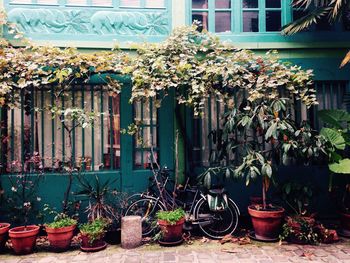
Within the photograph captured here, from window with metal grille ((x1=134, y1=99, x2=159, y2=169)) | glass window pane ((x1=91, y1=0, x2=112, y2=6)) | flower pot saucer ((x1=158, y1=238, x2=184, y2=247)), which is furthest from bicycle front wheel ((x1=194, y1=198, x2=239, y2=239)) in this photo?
glass window pane ((x1=91, y1=0, x2=112, y2=6))

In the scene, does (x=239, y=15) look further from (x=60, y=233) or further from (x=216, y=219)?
(x=60, y=233)

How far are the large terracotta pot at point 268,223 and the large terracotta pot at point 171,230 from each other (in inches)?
61.5

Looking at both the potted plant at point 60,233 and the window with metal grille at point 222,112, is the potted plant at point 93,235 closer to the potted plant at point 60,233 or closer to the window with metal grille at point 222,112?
the potted plant at point 60,233

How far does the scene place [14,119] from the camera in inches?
303

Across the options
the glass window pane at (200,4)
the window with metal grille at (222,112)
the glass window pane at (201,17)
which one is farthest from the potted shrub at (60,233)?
the glass window pane at (200,4)

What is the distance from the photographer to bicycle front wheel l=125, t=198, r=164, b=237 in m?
7.08

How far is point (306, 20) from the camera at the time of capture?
761 cm

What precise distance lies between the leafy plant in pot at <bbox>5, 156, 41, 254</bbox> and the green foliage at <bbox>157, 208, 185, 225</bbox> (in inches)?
96.5

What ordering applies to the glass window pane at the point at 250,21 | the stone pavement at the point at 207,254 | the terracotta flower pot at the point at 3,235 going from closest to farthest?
the stone pavement at the point at 207,254 < the terracotta flower pot at the point at 3,235 < the glass window pane at the point at 250,21

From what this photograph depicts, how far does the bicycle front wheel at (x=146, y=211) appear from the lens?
23.2 ft

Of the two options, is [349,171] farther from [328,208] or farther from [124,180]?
[124,180]

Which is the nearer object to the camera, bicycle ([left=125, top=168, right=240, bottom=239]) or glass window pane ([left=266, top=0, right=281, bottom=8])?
bicycle ([left=125, top=168, right=240, bottom=239])

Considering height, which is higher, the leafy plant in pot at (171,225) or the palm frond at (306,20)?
the palm frond at (306,20)

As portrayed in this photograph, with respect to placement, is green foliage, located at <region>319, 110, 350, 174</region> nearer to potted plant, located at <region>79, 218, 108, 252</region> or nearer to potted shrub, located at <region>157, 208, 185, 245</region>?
potted shrub, located at <region>157, 208, 185, 245</region>
